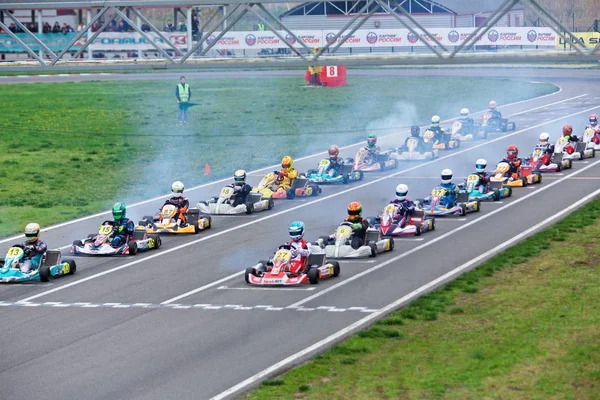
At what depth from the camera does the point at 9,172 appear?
147 feet

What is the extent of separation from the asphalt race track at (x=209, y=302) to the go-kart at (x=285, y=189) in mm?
468

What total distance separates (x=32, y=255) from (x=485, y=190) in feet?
52.6

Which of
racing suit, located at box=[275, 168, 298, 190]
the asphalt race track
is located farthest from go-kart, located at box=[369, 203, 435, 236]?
racing suit, located at box=[275, 168, 298, 190]

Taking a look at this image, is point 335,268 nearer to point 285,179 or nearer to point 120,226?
point 120,226

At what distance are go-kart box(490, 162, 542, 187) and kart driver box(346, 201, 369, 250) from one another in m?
11.1

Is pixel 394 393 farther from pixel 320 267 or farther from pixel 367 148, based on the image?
pixel 367 148

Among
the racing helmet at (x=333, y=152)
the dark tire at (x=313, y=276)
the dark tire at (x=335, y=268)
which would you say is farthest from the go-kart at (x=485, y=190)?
the dark tire at (x=313, y=276)

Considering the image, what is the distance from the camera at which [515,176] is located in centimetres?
3991

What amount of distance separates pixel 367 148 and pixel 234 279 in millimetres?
19181

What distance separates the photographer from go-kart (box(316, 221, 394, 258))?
28.1 m

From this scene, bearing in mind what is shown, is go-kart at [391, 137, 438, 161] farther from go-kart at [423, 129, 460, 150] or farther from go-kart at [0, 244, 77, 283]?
go-kart at [0, 244, 77, 283]

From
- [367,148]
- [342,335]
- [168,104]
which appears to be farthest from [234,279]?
[168,104]

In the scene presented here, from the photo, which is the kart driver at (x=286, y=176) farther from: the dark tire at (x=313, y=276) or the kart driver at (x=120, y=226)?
the dark tire at (x=313, y=276)

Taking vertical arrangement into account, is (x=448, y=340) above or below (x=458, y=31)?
below
